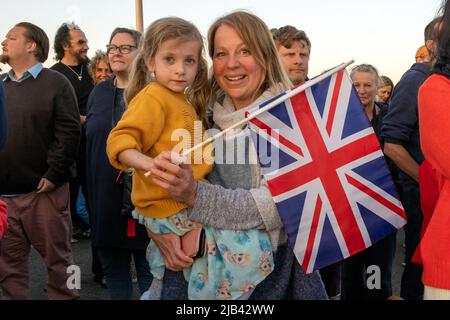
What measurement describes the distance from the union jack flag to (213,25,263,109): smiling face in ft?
0.52

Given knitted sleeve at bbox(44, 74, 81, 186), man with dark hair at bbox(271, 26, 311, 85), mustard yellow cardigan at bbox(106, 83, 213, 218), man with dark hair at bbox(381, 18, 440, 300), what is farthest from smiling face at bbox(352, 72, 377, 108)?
mustard yellow cardigan at bbox(106, 83, 213, 218)

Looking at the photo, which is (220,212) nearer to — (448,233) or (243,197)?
(243,197)

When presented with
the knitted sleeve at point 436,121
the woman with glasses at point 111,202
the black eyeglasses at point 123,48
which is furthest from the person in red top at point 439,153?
the black eyeglasses at point 123,48

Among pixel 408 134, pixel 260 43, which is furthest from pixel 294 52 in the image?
pixel 260 43

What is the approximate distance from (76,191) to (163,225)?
196 inches

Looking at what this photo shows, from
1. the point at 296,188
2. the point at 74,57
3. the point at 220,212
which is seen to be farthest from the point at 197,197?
the point at 74,57

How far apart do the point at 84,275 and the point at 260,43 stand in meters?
3.80

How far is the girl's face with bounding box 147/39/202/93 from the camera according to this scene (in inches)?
81.0

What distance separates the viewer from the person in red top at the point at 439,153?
173cm

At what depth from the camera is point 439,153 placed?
1730 millimetres

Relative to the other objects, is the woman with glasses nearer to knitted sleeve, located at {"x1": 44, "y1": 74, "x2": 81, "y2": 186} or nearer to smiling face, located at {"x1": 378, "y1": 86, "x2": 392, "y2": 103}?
knitted sleeve, located at {"x1": 44, "y1": 74, "x2": 81, "y2": 186}

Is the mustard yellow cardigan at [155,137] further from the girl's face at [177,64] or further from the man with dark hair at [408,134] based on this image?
the man with dark hair at [408,134]

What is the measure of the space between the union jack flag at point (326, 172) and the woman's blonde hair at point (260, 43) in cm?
15

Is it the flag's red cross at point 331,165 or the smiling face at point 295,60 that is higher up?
the smiling face at point 295,60
